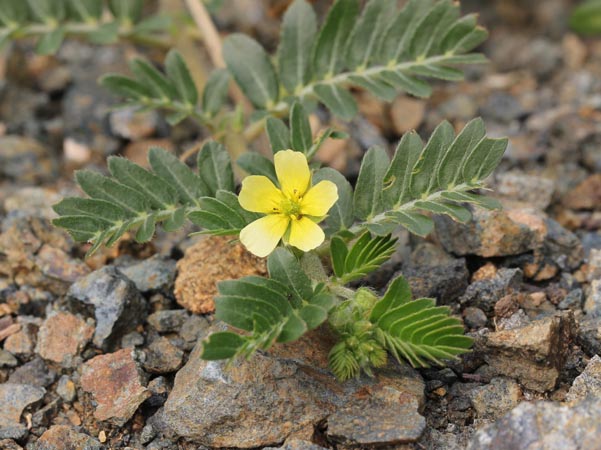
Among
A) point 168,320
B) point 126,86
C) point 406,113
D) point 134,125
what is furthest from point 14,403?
point 406,113

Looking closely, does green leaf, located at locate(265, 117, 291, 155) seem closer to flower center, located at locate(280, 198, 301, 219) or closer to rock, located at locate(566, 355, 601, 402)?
flower center, located at locate(280, 198, 301, 219)

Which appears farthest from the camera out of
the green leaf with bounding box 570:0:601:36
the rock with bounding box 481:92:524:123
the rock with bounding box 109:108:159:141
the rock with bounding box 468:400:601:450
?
the green leaf with bounding box 570:0:601:36

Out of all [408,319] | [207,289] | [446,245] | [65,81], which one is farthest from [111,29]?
[408,319]

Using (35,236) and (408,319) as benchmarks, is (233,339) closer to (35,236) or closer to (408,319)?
(408,319)

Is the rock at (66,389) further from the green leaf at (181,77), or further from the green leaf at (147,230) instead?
the green leaf at (181,77)

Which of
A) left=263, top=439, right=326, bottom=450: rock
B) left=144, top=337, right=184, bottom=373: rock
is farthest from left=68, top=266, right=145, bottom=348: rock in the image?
left=263, top=439, right=326, bottom=450: rock

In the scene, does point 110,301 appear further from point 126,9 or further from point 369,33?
point 126,9
